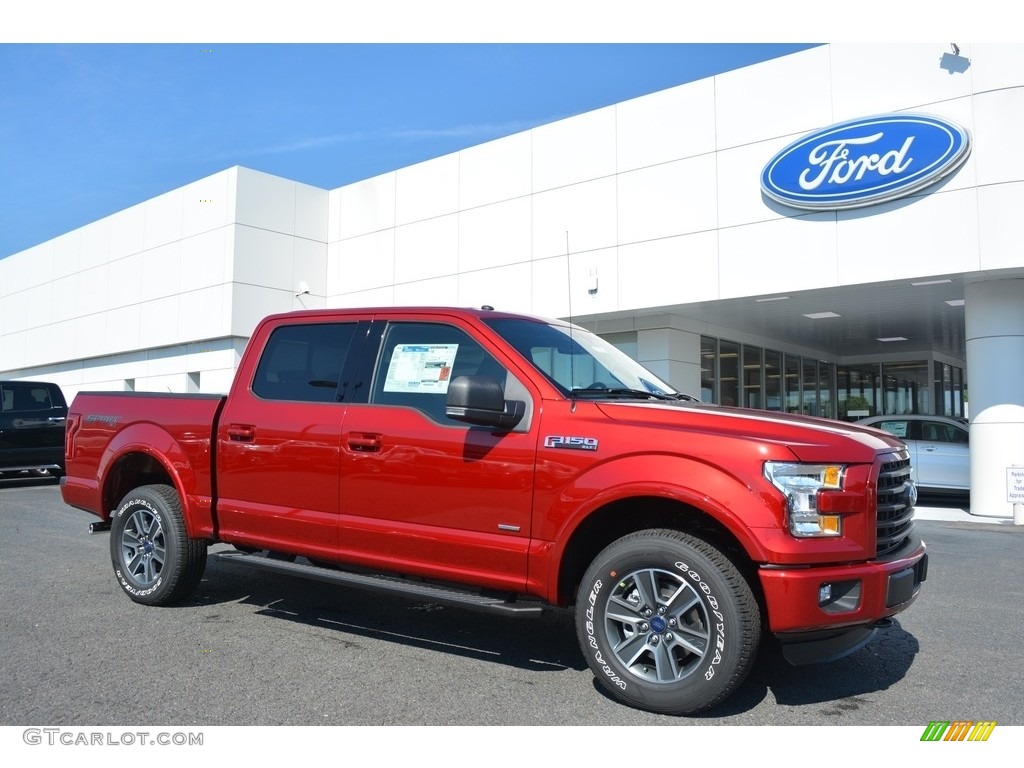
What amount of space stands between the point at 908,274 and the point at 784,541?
31.5 feet

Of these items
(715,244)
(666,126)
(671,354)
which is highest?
(666,126)

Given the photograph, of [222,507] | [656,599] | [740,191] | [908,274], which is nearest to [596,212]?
[740,191]

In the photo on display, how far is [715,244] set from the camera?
45.2ft

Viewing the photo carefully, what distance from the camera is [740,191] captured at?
13.5 m

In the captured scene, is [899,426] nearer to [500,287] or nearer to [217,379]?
[500,287]

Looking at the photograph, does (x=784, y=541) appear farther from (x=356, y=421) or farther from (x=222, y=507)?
(x=222, y=507)

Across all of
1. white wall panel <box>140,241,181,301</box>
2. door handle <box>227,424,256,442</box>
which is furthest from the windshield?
white wall panel <box>140,241,181,301</box>

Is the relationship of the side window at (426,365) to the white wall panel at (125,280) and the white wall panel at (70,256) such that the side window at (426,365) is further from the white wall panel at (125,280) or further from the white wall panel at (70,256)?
the white wall panel at (70,256)

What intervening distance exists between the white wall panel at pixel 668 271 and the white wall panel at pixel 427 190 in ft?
15.6

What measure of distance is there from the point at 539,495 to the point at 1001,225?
9863mm

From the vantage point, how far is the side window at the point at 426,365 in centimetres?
466

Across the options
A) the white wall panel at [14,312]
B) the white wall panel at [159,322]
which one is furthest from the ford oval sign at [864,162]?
the white wall panel at [14,312]

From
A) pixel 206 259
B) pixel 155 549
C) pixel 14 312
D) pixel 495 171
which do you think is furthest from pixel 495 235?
pixel 14 312

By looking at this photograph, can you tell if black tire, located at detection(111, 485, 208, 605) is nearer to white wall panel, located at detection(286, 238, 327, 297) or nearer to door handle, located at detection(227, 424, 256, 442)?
door handle, located at detection(227, 424, 256, 442)
